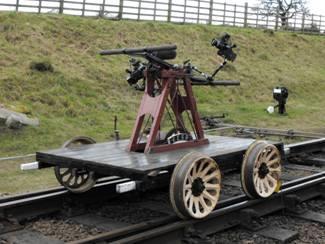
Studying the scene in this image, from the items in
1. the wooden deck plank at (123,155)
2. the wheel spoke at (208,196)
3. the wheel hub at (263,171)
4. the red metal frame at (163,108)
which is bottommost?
the wheel spoke at (208,196)

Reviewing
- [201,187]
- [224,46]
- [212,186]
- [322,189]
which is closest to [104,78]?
[224,46]

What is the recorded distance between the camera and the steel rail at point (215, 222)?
5156 millimetres

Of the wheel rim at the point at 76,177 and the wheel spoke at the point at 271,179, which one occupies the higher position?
the wheel spoke at the point at 271,179

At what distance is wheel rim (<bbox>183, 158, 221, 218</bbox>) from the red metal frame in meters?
0.86

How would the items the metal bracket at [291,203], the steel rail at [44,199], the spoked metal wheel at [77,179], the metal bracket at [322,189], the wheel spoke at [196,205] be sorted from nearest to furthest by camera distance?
the wheel spoke at [196,205], the steel rail at [44,199], the spoked metal wheel at [77,179], the metal bracket at [291,203], the metal bracket at [322,189]

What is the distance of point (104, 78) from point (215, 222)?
14.0m

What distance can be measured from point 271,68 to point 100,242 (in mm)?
24317

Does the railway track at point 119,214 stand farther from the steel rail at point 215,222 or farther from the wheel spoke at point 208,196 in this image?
the wheel spoke at point 208,196

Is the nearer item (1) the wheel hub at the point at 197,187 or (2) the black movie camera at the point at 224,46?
(1) the wheel hub at the point at 197,187

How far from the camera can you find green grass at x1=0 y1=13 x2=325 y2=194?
14.7 meters

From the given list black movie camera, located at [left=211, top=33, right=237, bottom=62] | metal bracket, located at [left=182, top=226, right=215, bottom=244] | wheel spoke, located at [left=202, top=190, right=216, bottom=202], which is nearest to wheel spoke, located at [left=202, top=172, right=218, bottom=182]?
wheel spoke, located at [left=202, top=190, right=216, bottom=202]

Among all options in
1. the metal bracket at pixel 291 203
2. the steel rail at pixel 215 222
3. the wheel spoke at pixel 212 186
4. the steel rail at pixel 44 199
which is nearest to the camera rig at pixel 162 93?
the steel rail at pixel 44 199

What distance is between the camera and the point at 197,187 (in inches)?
222

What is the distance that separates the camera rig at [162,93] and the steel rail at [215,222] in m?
1.05
